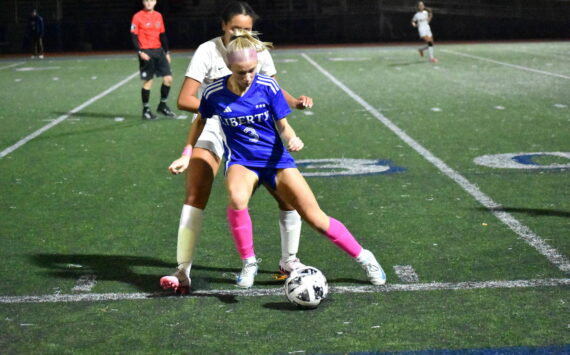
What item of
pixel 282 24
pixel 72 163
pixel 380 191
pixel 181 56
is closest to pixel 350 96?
pixel 72 163

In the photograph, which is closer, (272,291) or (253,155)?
(253,155)

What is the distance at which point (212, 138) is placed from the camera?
5926 mm

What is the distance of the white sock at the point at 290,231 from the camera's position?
584cm

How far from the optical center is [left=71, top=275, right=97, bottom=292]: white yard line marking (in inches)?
229

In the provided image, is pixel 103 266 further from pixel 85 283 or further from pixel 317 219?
pixel 317 219

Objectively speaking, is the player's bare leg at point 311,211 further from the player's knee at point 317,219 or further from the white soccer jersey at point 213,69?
the white soccer jersey at point 213,69

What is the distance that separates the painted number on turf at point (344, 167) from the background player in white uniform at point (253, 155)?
425 cm

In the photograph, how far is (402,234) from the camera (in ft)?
23.3

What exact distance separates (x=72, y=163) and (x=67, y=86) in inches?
475

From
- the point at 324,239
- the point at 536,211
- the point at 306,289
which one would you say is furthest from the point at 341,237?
the point at 536,211

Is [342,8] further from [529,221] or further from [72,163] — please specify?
[529,221]

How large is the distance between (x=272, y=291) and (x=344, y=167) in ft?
15.6

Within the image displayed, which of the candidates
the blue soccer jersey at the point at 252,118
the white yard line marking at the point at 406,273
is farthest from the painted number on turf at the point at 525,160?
the blue soccer jersey at the point at 252,118

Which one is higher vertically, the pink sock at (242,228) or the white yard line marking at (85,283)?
the pink sock at (242,228)
